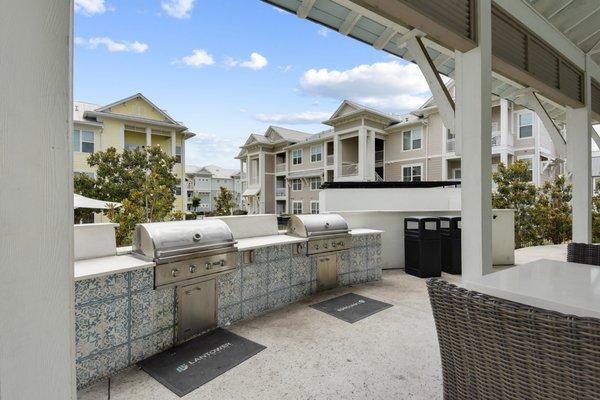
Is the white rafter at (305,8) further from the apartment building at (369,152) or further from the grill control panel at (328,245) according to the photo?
the apartment building at (369,152)

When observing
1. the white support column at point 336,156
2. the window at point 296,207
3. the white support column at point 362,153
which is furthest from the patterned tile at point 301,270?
the window at point 296,207

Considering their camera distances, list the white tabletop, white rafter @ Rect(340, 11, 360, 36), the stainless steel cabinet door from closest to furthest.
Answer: the white tabletop → the stainless steel cabinet door → white rafter @ Rect(340, 11, 360, 36)

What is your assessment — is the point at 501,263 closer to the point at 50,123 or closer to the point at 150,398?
the point at 150,398

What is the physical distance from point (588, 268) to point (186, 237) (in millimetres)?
3051

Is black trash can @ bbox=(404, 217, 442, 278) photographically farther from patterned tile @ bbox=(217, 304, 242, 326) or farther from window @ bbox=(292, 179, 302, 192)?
window @ bbox=(292, 179, 302, 192)

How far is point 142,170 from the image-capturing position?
43.1 feet

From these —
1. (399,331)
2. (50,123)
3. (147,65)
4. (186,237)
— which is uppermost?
(147,65)

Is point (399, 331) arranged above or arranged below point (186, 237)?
below

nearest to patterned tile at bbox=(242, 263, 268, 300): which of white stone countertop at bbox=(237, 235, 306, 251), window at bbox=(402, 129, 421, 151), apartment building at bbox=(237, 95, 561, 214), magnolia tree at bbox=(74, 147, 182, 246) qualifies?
white stone countertop at bbox=(237, 235, 306, 251)

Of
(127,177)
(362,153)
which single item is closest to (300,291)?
(127,177)

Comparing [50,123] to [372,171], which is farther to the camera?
[372,171]

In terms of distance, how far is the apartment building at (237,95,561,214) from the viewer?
42.8 feet

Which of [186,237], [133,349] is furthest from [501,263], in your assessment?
[133,349]

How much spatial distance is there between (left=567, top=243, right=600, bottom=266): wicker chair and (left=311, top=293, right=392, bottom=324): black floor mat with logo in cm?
199
